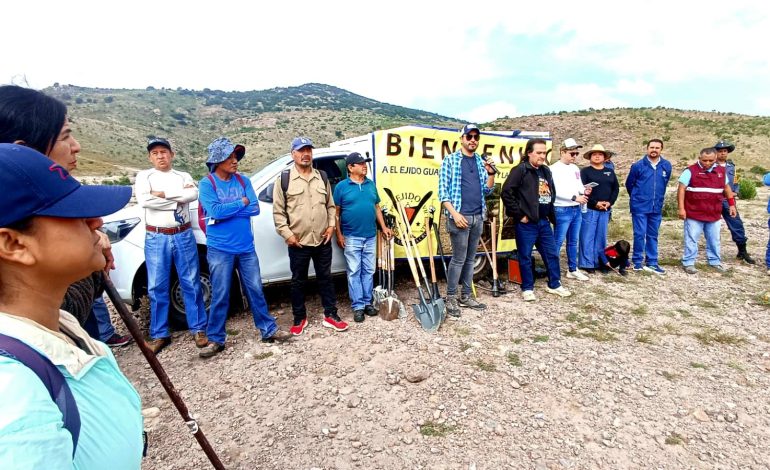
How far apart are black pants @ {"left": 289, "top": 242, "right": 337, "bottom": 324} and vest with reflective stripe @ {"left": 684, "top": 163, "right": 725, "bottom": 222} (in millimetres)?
5864

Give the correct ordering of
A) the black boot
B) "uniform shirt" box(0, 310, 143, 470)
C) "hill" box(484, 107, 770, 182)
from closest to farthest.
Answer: "uniform shirt" box(0, 310, 143, 470) → the black boot → "hill" box(484, 107, 770, 182)

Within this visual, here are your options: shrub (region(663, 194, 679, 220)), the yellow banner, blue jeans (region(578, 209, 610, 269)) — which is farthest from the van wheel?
shrub (region(663, 194, 679, 220))

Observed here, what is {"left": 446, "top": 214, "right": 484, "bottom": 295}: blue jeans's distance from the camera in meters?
4.64

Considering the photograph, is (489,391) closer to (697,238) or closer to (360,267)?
(360,267)

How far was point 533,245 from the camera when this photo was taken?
210 inches

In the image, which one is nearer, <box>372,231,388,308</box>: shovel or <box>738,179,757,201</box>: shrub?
<box>372,231,388,308</box>: shovel

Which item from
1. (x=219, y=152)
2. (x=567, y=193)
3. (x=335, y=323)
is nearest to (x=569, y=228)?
(x=567, y=193)

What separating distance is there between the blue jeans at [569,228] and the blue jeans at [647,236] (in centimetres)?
96

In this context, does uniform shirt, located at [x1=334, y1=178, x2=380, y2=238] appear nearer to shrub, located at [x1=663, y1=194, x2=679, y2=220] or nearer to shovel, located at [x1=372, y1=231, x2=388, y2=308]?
shovel, located at [x1=372, y1=231, x2=388, y2=308]

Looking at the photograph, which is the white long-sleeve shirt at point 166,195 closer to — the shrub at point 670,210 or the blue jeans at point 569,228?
the blue jeans at point 569,228

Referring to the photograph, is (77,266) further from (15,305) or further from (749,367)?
(749,367)

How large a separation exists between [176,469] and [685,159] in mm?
34484

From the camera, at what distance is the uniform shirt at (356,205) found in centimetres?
456

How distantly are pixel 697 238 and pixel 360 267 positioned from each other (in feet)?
18.3
